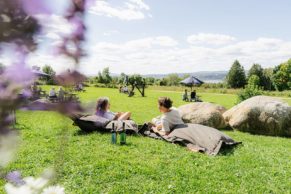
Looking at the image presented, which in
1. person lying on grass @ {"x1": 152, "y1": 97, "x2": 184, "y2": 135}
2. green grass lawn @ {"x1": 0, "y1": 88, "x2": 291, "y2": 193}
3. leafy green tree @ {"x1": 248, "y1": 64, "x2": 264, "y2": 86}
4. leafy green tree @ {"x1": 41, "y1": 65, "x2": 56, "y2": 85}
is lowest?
green grass lawn @ {"x1": 0, "y1": 88, "x2": 291, "y2": 193}

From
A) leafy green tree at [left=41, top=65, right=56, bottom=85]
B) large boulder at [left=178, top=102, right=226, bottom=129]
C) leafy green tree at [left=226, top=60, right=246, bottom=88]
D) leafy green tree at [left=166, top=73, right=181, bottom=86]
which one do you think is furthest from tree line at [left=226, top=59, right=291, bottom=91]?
leafy green tree at [left=41, top=65, right=56, bottom=85]

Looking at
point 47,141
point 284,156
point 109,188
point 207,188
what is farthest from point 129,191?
point 284,156

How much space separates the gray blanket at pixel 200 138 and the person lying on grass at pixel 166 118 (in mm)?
225

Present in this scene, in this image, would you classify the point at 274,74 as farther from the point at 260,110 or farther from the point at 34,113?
the point at 34,113

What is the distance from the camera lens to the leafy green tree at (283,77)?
85562mm

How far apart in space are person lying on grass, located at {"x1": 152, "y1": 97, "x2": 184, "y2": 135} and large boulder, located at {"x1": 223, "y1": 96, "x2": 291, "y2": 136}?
3.27 metres

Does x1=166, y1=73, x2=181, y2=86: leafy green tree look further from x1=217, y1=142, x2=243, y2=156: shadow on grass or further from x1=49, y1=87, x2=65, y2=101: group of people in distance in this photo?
x1=49, y1=87, x2=65, y2=101: group of people in distance

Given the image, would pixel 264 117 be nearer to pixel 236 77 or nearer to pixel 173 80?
pixel 236 77

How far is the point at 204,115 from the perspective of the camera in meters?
11.6

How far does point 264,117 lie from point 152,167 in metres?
6.17

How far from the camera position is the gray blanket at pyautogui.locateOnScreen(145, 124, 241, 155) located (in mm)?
7742

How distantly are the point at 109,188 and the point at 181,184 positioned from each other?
1.12m

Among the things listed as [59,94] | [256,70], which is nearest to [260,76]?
[256,70]

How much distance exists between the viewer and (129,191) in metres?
5.12
